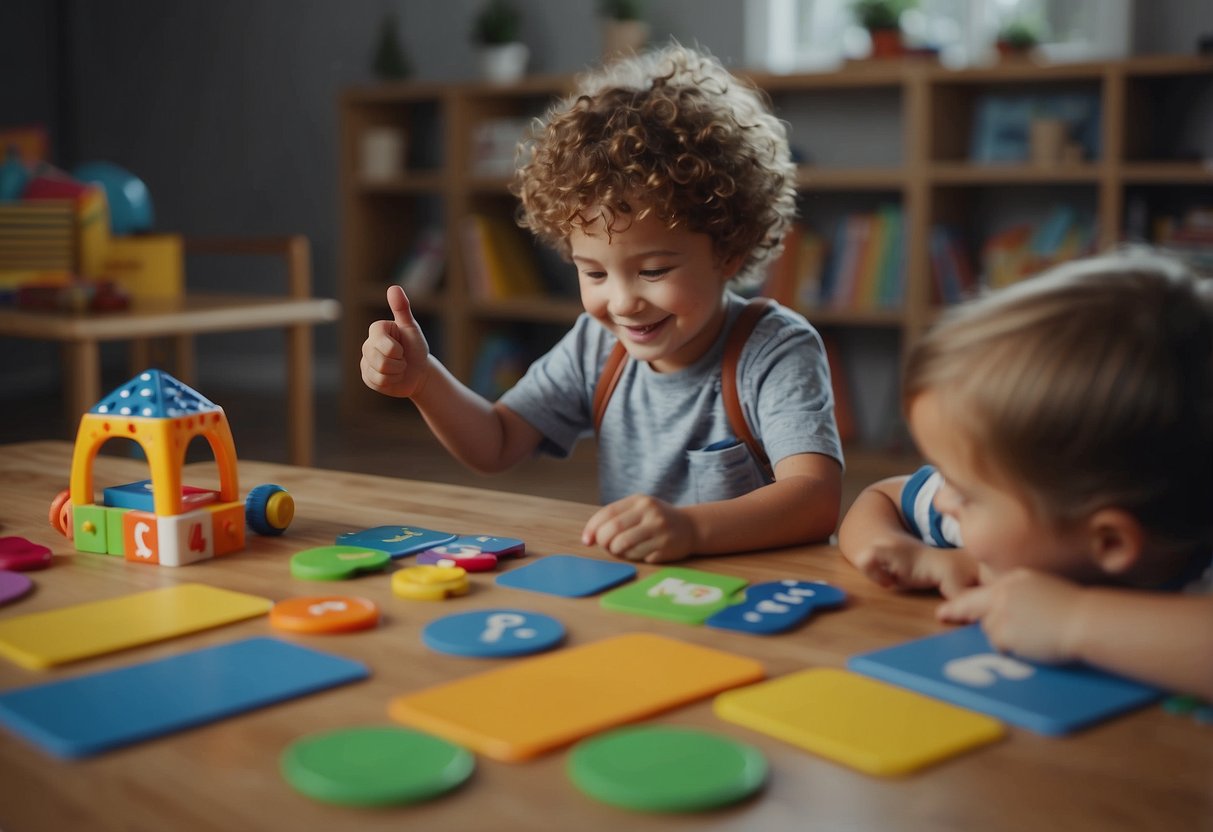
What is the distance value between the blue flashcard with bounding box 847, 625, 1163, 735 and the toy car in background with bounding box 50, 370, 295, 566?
19.0 inches

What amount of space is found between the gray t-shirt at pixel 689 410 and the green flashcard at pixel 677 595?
13.9 inches

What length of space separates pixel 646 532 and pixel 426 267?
3.77m

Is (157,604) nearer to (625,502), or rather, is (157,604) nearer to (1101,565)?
(625,502)

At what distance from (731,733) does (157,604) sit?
390 mm

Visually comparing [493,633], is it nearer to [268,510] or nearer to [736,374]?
[268,510]

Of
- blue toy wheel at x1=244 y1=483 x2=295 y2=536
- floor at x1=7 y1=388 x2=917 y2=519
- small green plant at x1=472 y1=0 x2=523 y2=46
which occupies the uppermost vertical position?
small green plant at x1=472 y1=0 x2=523 y2=46

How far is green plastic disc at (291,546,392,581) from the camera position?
0.88m

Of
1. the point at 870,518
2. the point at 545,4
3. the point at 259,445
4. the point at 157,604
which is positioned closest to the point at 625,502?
the point at 870,518

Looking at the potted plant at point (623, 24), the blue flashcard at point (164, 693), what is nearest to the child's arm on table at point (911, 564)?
the blue flashcard at point (164, 693)

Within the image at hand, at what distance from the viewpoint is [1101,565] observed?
722 mm

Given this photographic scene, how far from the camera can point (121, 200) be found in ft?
11.6

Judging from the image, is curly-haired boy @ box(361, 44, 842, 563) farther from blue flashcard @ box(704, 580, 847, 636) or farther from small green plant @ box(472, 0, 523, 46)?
small green plant @ box(472, 0, 523, 46)

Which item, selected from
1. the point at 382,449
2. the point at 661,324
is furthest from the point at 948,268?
the point at 661,324

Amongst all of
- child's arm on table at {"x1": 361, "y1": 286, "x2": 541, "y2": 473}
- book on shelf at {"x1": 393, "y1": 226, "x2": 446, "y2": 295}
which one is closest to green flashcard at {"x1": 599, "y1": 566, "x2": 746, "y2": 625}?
child's arm on table at {"x1": 361, "y1": 286, "x2": 541, "y2": 473}
